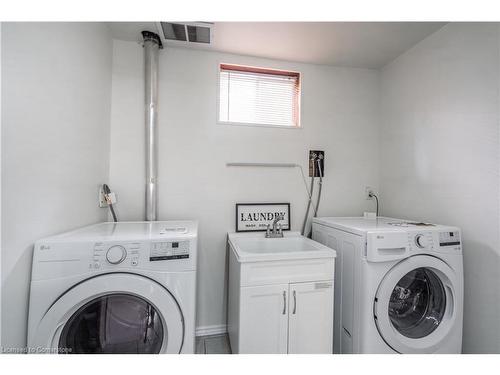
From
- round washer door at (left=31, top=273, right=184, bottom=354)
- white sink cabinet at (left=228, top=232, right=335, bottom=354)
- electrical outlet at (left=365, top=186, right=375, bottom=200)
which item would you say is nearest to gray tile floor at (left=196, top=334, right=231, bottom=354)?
white sink cabinet at (left=228, top=232, right=335, bottom=354)

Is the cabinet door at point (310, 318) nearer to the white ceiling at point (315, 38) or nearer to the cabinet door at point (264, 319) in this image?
the cabinet door at point (264, 319)

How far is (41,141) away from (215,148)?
3.61 ft

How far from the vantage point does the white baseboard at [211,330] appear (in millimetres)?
1792

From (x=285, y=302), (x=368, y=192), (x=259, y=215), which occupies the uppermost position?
(x=368, y=192)

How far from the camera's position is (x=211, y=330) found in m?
1.81

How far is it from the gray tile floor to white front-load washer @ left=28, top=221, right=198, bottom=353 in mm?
708

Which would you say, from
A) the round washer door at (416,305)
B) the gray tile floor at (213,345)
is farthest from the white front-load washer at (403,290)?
the gray tile floor at (213,345)

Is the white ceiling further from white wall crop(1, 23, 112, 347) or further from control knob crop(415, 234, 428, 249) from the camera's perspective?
control knob crop(415, 234, 428, 249)

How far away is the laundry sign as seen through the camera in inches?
74.0

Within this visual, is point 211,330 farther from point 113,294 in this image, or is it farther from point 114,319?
point 113,294

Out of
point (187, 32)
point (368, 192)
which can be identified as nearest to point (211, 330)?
point (368, 192)

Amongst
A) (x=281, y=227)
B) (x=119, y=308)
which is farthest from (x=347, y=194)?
(x=119, y=308)
